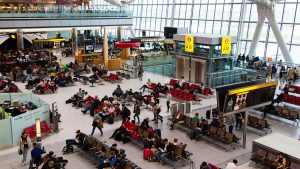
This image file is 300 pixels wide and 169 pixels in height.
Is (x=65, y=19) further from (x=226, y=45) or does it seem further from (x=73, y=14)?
(x=226, y=45)

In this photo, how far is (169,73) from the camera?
3247 cm

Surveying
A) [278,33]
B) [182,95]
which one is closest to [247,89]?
[182,95]

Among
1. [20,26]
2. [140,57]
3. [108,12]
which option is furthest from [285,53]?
[20,26]

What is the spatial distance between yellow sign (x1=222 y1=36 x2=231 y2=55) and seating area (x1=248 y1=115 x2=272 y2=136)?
436 inches

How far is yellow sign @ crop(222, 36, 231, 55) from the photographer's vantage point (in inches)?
1043

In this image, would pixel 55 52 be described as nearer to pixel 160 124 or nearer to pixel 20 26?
pixel 20 26

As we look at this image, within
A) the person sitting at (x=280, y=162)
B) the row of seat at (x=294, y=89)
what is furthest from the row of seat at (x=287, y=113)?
the person sitting at (x=280, y=162)

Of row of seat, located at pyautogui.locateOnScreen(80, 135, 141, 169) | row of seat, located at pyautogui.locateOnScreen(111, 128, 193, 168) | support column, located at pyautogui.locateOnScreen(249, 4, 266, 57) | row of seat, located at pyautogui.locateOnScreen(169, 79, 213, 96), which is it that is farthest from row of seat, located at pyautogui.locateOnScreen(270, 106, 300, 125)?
support column, located at pyautogui.locateOnScreen(249, 4, 266, 57)

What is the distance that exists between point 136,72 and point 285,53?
15.8m

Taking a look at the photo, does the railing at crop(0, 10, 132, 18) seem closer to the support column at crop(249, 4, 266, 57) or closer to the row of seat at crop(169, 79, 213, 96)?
the support column at crop(249, 4, 266, 57)

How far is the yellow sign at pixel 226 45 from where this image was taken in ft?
86.9

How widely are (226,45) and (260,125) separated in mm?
11882

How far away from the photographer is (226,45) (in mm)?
26828

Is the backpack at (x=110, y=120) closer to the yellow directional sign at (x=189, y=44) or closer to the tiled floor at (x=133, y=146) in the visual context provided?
the tiled floor at (x=133, y=146)
